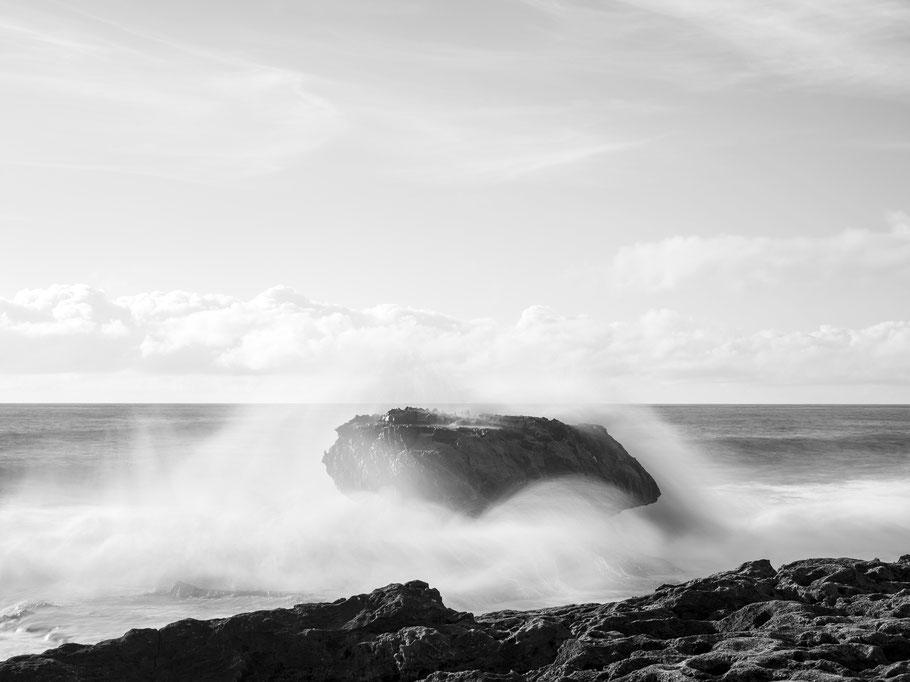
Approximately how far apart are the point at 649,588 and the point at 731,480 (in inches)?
752

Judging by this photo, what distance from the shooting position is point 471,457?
54.4ft

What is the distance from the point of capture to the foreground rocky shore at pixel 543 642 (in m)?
5.49

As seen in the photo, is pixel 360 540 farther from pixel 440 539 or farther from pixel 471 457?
pixel 471 457

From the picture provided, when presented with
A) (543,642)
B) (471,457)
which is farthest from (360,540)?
(543,642)

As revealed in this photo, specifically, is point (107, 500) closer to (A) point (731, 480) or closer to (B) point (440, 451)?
(B) point (440, 451)

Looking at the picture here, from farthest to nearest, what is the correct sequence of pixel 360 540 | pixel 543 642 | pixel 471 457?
pixel 471 457 < pixel 360 540 < pixel 543 642

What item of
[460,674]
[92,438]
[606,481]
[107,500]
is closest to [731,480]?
[606,481]

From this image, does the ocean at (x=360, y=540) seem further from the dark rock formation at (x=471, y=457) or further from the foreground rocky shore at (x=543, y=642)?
the foreground rocky shore at (x=543, y=642)

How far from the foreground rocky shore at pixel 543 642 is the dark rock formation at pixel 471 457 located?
908cm

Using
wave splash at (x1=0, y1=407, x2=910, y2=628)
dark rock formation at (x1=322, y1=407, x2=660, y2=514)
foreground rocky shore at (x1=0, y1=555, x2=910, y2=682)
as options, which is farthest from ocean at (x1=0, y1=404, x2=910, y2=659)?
foreground rocky shore at (x1=0, y1=555, x2=910, y2=682)

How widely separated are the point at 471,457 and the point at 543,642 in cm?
1029

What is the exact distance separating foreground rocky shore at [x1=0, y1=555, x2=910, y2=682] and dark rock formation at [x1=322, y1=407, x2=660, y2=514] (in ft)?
29.8

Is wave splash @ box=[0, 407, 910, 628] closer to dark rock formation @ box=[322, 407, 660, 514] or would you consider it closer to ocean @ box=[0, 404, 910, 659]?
ocean @ box=[0, 404, 910, 659]

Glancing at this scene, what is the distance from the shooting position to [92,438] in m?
61.8
